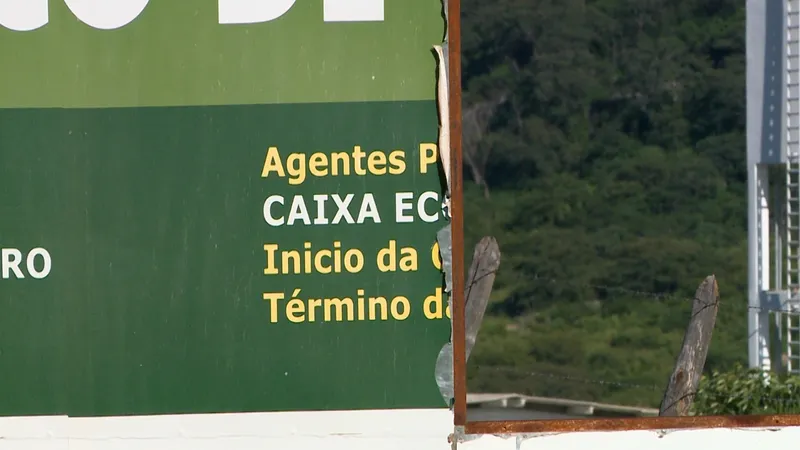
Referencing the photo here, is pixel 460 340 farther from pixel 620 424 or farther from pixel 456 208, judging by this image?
pixel 620 424

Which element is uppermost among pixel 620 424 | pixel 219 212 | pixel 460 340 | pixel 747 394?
pixel 219 212

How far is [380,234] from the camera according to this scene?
4609mm

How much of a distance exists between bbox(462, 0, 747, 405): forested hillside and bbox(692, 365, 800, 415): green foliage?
28.0 m

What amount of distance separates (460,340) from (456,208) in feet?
1.60

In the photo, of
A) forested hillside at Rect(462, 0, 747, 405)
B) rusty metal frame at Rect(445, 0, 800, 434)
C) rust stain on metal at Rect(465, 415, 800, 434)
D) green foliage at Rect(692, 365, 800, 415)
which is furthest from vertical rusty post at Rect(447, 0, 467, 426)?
forested hillside at Rect(462, 0, 747, 405)

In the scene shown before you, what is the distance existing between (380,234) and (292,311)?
1.42 feet

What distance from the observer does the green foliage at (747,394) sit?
9586mm

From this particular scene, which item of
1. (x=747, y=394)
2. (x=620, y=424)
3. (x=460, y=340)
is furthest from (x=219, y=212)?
(x=747, y=394)

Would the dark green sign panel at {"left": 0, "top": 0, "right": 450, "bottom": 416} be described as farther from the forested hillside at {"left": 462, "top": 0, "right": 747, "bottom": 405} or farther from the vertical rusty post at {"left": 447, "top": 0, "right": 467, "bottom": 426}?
the forested hillside at {"left": 462, "top": 0, "right": 747, "bottom": 405}

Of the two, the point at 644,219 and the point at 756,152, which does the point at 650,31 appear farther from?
the point at 756,152

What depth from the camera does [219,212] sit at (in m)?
4.60

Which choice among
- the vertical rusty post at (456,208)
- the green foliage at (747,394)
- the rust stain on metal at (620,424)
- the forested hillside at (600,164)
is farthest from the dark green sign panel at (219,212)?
the forested hillside at (600,164)

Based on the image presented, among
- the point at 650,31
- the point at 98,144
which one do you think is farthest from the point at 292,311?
the point at 650,31

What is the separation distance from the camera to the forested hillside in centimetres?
4006
